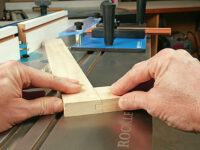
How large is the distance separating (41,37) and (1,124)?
37.2 inches

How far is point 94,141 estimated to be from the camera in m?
0.49

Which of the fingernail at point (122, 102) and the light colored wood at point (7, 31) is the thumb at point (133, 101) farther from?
the light colored wood at point (7, 31)

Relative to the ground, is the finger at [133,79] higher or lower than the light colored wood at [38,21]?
lower

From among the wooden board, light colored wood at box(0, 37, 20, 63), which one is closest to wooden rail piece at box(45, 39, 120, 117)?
light colored wood at box(0, 37, 20, 63)

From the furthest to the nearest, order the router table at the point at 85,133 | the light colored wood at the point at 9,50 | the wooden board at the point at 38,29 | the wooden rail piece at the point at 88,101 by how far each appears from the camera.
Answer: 1. the wooden board at the point at 38,29
2. the light colored wood at the point at 9,50
3. the wooden rail piece at the point at 88,101
4. the router table at the point at 85,133

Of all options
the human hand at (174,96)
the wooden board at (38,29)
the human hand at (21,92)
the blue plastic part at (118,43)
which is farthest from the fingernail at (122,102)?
the wooden board at (38,29)

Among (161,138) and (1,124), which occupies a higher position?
(1,124)

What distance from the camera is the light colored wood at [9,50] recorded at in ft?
3.34

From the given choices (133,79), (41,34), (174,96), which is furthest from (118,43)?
(174,96)

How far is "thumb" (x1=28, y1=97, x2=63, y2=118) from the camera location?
0.58 metres

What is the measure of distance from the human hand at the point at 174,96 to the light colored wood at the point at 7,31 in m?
0.69

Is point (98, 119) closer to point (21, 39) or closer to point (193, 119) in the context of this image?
point (193, 119)

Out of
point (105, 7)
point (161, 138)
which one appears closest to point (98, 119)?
point (161, 138)

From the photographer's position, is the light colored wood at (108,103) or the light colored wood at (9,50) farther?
the light colored wood at (9,50)
